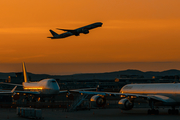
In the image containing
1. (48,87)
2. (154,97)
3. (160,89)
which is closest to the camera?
(154,97)

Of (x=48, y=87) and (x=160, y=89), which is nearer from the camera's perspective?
(x=160, y=89)

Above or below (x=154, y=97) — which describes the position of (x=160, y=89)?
above

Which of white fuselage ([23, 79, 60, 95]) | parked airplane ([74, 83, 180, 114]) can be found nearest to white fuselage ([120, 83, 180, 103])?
parked airplane ([74, 83, 180, 114])

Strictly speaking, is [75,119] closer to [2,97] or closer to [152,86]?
[152,86]

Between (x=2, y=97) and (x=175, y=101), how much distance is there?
53.6 m

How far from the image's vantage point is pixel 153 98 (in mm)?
41812

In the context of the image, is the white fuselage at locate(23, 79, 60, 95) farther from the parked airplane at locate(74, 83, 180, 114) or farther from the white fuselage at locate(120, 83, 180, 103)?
the parked airplane at locate(74, 83, 180, 114)

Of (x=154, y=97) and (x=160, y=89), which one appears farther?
(x=160, y=89)

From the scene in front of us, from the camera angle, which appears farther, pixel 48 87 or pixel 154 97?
pixel 48 87

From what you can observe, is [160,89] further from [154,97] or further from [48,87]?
[48,87]

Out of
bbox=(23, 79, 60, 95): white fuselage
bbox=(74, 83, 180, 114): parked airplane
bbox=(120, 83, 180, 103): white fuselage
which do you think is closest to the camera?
bbox=(74, 83, 180, 114): parked airplane

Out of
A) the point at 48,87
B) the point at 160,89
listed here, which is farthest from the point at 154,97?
the point at 48,87

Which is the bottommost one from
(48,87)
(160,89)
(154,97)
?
(154,97)

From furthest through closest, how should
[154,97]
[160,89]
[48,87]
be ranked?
[48,87], [160,89], [154,97]
